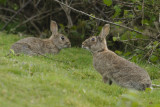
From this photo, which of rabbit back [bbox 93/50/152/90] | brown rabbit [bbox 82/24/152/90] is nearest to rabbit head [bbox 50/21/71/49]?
brown rabbit [bbox 82/24/152/90]

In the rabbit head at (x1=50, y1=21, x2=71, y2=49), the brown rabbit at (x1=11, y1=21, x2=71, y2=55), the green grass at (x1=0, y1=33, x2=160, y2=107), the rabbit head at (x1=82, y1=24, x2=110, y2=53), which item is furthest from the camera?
the rabbit head at (x1=50, y1=21, x2=71, y2=49)

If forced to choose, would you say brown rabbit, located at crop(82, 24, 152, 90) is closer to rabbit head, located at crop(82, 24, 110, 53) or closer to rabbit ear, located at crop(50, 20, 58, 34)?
rabbit head, located at crop(82, 24, 110, 53)

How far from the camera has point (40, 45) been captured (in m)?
11.3

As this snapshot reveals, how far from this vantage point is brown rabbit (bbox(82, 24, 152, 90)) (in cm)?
683

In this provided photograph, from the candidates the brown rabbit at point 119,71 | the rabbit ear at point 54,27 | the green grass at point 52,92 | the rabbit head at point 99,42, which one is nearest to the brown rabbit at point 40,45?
the rabbit ear at point 54,27

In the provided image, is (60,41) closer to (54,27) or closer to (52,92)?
(54,27)

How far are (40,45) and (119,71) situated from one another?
4.90 m

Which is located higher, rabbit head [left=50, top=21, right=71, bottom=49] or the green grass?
the green grass

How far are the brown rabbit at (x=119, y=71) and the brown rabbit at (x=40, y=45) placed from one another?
3.09 m

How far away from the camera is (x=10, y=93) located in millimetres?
4734

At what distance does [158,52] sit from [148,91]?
12.4 feet

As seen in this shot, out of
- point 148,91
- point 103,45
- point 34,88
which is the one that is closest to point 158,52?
point 103,45

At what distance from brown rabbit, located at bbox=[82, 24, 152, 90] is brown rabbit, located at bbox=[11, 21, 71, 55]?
3087mm

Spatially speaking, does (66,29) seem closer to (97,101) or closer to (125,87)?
(125,87)
